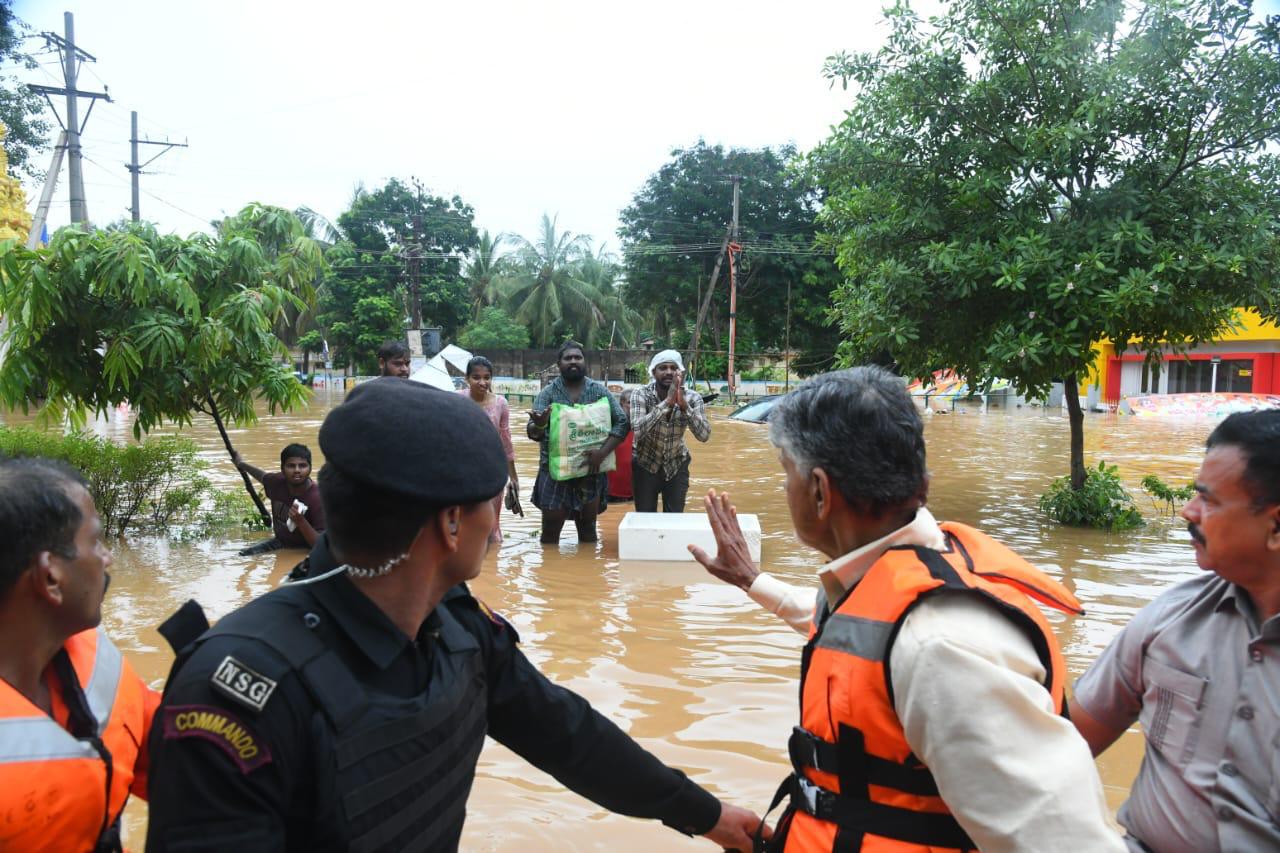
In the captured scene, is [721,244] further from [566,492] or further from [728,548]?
[728,548]

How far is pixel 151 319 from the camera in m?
7.16

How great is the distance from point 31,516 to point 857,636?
151 centimetres

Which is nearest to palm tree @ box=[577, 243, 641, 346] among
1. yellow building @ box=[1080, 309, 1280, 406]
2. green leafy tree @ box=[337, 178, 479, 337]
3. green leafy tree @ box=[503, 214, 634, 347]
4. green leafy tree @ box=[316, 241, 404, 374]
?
green leafy tree @ box=[503, 214, 634, 347]

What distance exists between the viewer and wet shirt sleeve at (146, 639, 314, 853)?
1.29m

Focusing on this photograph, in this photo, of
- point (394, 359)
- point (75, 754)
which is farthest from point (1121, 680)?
point (394, 359)

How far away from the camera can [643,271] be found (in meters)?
39.2

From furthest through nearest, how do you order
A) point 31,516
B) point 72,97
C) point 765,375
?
point 765,375
point 72,97
point 31,516

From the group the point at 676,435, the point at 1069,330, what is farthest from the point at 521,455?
the point at 1069,330

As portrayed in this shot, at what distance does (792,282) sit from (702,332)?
4.49 meters

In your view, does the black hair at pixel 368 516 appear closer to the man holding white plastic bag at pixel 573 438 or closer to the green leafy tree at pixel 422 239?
the man holding white plastic bag at pixel 573 438

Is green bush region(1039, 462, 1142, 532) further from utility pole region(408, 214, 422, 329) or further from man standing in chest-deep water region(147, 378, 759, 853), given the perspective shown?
utility pole region(408, 214, 422, 329)

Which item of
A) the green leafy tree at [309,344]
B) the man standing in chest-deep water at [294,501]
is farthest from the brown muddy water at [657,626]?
the green leafy tree at [309,344]

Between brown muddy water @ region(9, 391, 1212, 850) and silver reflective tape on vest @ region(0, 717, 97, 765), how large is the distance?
1.03 meters

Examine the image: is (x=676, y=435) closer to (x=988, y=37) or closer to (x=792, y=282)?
(x=988, y=37)
